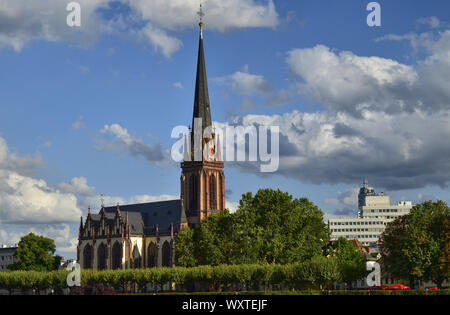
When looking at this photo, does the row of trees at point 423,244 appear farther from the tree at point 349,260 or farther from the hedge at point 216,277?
the hedge at point 216,277

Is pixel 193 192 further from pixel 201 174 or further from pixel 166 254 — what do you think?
pixel 166 254

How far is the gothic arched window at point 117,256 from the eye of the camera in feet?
627

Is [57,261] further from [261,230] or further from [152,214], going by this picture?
[261,230]

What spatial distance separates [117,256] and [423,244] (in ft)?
308

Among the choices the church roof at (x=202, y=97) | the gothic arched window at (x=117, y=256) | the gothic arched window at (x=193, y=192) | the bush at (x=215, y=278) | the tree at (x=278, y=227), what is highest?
the church roof at (x=202, y=97)

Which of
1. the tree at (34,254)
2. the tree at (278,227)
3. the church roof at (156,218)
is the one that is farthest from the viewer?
the church roof at (156,218)

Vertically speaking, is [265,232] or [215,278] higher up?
[265,232]

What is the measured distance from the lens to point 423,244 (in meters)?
120

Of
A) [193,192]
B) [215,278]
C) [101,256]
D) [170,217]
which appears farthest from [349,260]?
[101,256]

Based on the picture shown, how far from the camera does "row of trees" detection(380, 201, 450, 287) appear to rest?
11894 centimetres

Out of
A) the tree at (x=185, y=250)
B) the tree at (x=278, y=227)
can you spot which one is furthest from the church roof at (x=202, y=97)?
the tree at (x=278, y=227)

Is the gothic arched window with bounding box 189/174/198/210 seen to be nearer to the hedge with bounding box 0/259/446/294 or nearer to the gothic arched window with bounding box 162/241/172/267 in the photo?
the gothic arched window with bounding box 162/241/172/267

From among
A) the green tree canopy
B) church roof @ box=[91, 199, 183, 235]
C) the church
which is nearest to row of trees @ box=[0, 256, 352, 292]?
the green tree canopy

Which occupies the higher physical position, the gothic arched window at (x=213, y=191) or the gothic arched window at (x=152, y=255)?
the gothic arched window at (x=213, y=191)
